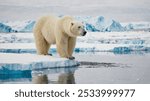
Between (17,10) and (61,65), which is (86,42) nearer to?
(61,65)

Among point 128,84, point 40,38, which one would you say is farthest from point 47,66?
point 128,84

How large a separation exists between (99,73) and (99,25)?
335 mm

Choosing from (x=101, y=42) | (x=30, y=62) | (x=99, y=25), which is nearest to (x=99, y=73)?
(x=101, y=42)

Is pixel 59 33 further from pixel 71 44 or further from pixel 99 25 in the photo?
pixel 99 25

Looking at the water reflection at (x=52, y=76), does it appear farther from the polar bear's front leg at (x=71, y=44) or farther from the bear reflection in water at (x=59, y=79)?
the polar bear's front leg at (x=71, y=44)

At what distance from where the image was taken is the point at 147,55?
2930 millimetres

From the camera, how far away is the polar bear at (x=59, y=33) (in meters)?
2.95

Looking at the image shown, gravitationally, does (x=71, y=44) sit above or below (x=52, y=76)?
above

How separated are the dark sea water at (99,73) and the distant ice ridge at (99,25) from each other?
0.17 metres

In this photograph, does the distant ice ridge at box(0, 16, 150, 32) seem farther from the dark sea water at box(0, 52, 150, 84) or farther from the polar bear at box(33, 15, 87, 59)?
the dark sea water at box(0, 52, 150, 84)

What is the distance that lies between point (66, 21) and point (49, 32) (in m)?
0.16

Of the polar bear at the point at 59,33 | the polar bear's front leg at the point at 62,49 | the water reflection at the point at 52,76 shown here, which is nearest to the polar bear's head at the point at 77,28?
the polar bear at the point at 59,33

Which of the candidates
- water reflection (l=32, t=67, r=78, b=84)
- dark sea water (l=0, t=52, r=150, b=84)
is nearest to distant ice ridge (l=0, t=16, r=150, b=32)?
dark sea water (l=0, t=52, r=150, b=84)

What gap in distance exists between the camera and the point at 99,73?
9.46 feet
